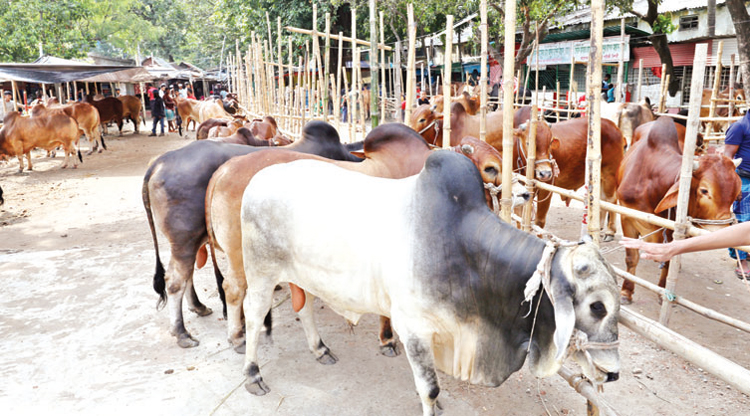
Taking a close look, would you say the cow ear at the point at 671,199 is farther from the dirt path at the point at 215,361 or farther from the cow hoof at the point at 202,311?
the cow hoof at the point at 202,311

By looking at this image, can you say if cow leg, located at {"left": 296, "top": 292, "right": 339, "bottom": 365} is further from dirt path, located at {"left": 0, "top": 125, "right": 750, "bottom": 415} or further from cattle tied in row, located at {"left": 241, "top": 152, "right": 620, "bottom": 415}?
cattle tied in row, located at {"left": 241, "top": 152, "right": 620, "bottom": 415}

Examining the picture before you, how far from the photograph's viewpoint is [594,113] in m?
2.94

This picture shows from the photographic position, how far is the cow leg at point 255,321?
10.8 ft

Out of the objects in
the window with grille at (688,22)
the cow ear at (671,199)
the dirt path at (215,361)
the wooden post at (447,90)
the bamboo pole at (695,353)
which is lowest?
the dirt path at (215,361)

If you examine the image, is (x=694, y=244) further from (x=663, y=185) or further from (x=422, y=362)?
(x=663, y=185)

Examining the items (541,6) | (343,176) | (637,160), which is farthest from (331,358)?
(541,6)

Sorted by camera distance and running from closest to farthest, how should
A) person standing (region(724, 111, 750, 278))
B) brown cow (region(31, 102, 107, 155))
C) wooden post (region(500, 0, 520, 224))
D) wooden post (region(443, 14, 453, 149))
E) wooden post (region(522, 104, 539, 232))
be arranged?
wooden post (region(500, 0, 520, 224)), wooden post (region(522, 104, 539, 232)), wooden post (region(443, 14, 453, 149)), person standing (region(724, 111, 750, 278)), brown cow (region(31, 102, 107, 155))

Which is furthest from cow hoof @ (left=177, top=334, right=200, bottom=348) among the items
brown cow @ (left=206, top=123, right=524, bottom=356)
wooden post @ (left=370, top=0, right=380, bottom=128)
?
wooden post @ (left=370, top=0, right=380, bottom=128)

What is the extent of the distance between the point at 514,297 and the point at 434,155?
2.59 ft

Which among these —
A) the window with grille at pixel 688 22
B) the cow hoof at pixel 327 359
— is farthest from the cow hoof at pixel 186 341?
the window with grille at pixel 688 22

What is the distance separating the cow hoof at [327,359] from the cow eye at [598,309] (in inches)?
82.4

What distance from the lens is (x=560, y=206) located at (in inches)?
322

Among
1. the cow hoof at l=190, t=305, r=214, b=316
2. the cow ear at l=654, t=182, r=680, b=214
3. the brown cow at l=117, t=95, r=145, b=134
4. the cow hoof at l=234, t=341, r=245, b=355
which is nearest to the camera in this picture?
the cow hoof at l=234, t=341, r=245, b=355

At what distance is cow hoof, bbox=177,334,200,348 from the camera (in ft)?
13.3
